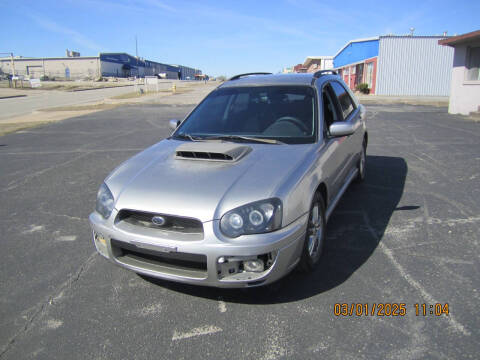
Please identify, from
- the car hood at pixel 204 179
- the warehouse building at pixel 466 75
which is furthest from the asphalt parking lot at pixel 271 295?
the warehouse building at pixel 466 75

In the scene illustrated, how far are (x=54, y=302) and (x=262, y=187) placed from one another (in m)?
1.85

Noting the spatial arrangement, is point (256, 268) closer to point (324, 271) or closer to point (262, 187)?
point (262, 187)

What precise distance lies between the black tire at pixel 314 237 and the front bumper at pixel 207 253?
7.3 inches

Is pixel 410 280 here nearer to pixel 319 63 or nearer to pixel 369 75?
pixel 369 75

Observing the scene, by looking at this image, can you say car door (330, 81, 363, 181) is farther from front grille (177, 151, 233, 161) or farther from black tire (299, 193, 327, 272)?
front grille (177, 151, 233, 161)

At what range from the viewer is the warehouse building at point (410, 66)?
96.4ft

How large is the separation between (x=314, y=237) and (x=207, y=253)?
111 centimetres

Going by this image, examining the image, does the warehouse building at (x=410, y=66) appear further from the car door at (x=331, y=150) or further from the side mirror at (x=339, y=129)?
the side mirror at (x=339, y=129)

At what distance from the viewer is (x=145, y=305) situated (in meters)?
2.82

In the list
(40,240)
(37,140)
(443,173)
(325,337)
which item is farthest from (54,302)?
(37,140)

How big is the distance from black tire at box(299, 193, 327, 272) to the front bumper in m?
0.18

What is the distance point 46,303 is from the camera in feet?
9.49

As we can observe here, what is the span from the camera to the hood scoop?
311 cm

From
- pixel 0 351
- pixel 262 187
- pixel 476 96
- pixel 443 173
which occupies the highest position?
pixel 476 96
